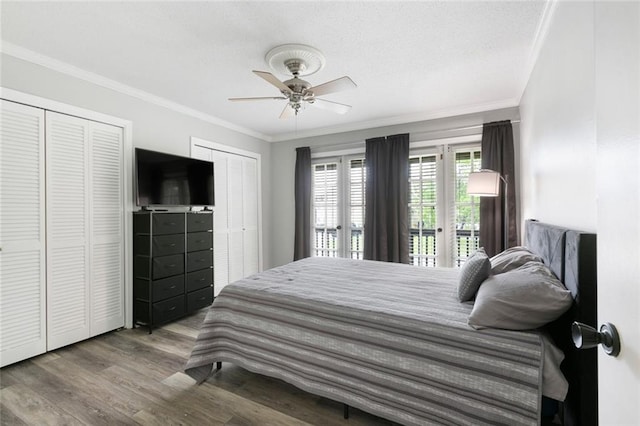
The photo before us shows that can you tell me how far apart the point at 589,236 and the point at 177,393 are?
2.59 meters

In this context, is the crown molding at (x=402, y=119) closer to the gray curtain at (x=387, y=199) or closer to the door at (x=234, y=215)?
the gray curtain at (x=387, y=199)

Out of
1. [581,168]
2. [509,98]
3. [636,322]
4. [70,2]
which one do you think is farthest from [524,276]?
[70,2]

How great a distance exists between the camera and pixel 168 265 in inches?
130

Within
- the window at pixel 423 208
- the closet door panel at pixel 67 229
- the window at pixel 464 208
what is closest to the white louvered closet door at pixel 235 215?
the closet door panel at pixel 67 229

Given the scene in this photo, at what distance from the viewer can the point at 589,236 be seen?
124 centimetres

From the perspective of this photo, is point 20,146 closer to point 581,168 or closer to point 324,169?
point 324,169

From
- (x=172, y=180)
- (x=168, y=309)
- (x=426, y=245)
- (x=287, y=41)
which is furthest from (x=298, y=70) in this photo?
(x=426, y=245)

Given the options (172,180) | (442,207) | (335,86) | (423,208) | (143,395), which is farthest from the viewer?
(423,208)

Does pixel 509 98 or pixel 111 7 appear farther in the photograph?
pixel 509 98

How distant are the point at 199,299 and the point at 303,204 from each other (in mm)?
2214

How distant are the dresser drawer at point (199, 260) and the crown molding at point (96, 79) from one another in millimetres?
1851

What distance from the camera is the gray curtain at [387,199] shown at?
4180 mm

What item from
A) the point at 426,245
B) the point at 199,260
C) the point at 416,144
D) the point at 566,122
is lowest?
the point at 199,260

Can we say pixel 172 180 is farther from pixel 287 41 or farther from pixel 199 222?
pixel 287 41
